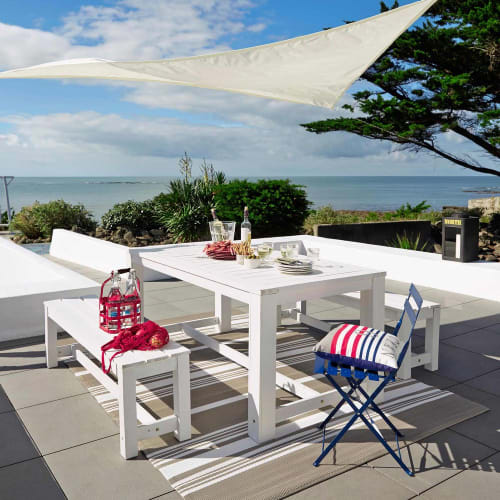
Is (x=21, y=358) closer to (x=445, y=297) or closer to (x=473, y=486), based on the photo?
(x=473, y=486)

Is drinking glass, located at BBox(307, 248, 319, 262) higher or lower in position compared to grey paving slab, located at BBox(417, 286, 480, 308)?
higher

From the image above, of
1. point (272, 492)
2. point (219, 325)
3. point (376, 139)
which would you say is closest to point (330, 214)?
point (376, 139)

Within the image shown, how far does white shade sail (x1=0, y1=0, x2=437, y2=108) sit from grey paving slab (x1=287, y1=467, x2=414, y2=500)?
2419 millimetres

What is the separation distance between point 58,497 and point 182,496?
19.8 inches

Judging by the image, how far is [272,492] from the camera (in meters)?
2.08

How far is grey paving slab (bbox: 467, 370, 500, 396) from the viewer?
10.2 ft

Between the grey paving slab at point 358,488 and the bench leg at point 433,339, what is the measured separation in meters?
1.34

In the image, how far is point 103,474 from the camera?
7.24ft

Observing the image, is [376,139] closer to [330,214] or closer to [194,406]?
[330,214]

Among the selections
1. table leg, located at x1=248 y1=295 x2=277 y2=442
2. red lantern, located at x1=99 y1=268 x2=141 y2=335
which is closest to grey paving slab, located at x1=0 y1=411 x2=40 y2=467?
red lantern, located at x1=99 y1=268 x2=141 y2=335

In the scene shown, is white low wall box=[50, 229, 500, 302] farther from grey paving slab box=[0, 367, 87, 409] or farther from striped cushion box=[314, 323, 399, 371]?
striped cushion box=[314, 323, 399, 371]

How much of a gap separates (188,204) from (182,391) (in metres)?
6.22

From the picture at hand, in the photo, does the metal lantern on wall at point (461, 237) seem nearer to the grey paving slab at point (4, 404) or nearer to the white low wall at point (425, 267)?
the white low wall at point (425, 267)

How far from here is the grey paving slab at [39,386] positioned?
2.95 meters
